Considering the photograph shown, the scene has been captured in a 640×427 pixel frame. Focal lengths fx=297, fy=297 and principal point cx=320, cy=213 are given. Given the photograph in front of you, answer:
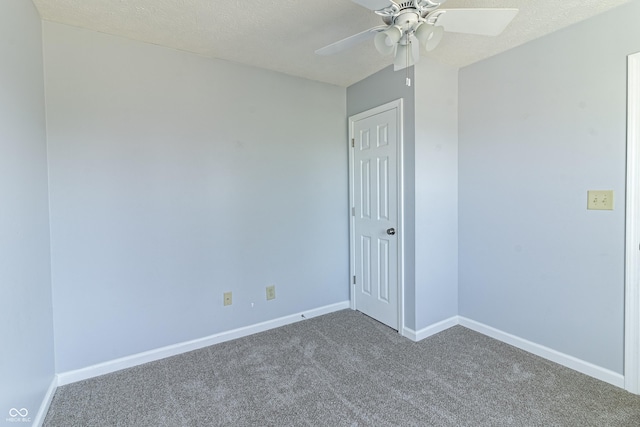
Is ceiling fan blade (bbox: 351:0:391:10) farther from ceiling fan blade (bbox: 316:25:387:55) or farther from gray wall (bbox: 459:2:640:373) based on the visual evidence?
gray wall (bbox: 459:2:640:373)

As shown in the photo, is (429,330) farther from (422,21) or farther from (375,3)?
(375,3)

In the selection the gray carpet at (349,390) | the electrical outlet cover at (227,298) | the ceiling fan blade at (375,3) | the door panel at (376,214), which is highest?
the ceiling fan blade at (375,3)

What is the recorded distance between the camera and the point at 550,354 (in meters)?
2.19

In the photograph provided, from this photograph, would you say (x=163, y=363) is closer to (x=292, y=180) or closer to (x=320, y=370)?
(x=320, y=370)

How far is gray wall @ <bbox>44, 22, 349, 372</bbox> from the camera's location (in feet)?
6.51

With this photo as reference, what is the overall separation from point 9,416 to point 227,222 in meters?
1.58

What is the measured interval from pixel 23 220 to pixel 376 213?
2466 mm

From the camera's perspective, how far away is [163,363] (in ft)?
7.28

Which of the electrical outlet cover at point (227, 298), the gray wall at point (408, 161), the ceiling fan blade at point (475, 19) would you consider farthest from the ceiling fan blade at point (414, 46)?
the electrical outlet cover at point (227, 298)

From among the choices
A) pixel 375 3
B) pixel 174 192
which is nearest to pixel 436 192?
pixel 375 3

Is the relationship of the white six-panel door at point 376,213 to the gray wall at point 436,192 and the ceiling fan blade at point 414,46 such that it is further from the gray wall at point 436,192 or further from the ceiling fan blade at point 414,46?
the ceiling fan blade at point 414,46

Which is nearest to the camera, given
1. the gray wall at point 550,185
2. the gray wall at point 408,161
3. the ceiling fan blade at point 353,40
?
the ceiling fan blade at point 353,40

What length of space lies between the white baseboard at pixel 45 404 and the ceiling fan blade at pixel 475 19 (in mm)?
2908

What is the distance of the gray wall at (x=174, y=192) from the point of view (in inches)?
78.1
